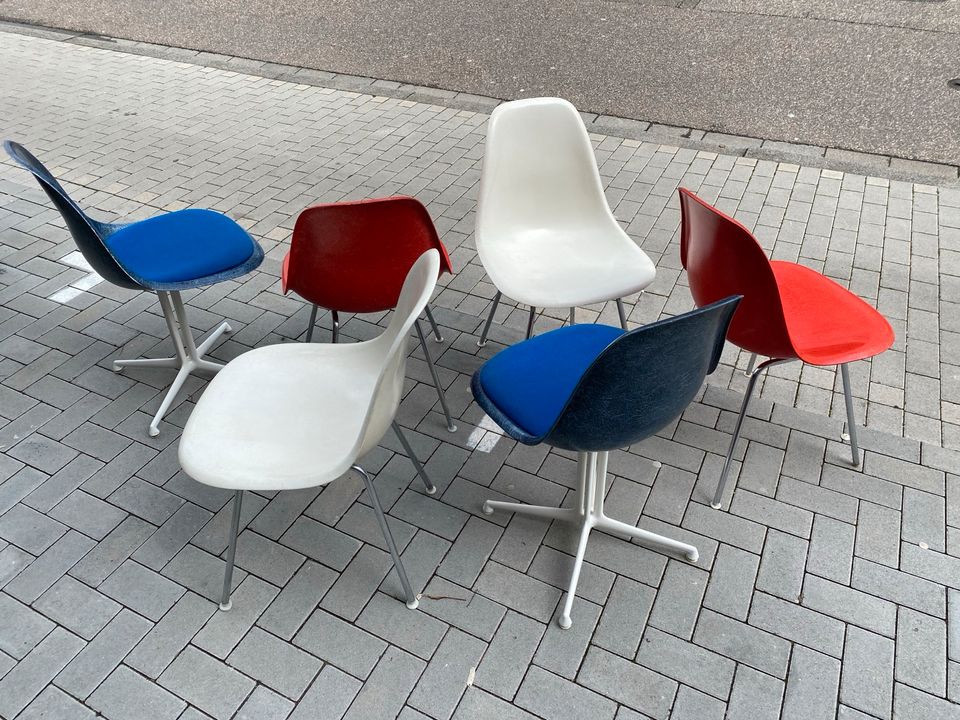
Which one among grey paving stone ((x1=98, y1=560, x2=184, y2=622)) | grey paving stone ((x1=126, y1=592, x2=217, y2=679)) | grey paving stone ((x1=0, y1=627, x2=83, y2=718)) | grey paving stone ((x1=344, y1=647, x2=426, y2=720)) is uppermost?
grey paving stone ((x1=344, y1=647, x2=426, y2=720))

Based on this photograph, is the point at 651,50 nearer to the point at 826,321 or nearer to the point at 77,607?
the point at 826,321

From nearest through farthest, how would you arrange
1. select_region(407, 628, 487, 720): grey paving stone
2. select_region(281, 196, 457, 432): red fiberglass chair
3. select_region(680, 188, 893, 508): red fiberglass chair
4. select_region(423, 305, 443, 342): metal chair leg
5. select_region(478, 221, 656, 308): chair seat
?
select_region(407, 628, 487, 720): grey paving stone → select_region(680, 188, 893, 508): red fiberglass chair → select_region(281, 196, 457, 432): red fiberglass chair → select_region(478, 221, 656, 308): chair seat → select_region(423, 305, 443, 342): metal chair leg

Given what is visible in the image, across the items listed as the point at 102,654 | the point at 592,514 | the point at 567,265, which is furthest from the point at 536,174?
the point at 102,654

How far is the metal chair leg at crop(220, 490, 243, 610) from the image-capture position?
7.97ft

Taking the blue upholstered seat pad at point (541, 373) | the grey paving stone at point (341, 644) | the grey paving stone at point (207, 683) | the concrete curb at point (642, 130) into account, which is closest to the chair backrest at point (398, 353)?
the blue upholstered seat pad at point (541, 373)

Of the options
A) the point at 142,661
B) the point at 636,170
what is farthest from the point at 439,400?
the point at 636,170

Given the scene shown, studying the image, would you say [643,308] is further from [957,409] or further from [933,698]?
[933,698]

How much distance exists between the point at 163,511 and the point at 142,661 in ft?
2.09

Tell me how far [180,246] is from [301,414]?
129 centimetres

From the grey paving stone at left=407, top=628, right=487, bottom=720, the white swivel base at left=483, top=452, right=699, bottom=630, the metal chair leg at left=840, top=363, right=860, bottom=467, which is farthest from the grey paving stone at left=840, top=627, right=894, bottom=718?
the grey paving stone at left=407, top=628, right=487, bottom=720

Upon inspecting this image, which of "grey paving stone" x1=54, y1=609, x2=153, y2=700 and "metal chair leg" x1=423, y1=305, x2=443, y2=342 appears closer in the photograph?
"grey paving stone" x1=54, y1=609, x2=153, y2=700

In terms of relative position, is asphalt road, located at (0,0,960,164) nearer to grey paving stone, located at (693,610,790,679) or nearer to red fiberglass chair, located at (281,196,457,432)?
red fiberglass chair, located at (281,196,457,432)

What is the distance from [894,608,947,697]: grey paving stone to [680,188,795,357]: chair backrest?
36.6 inches

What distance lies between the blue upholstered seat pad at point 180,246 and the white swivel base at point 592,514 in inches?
59.0
